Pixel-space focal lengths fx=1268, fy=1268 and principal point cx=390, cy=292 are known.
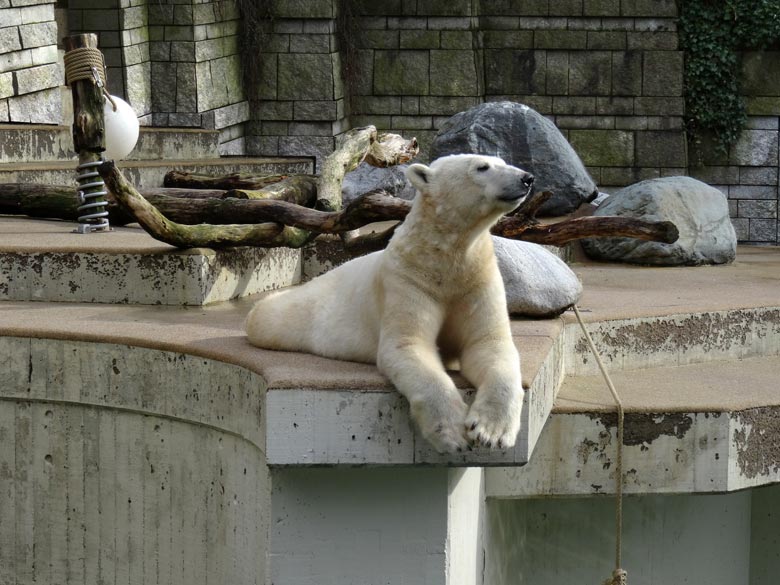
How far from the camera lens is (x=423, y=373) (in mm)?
2951

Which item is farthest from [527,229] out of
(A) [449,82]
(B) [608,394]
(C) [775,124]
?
(C) [775,124]

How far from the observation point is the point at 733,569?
474 cm

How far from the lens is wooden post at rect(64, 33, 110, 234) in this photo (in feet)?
17.6

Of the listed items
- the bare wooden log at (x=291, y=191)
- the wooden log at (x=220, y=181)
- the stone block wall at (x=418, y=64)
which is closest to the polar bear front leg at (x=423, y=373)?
the bare wooden log at (x=291, y=191)

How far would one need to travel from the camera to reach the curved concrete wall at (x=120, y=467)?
12.1 feet

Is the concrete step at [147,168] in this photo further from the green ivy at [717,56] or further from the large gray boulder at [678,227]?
the green ivy at [717,56]

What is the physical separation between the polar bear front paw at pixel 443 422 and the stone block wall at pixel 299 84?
27.2 ft

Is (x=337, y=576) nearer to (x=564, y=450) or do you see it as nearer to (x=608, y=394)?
(x=564, y=450)

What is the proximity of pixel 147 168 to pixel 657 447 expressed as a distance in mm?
4408

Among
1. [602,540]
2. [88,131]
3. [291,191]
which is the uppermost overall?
[88,131]

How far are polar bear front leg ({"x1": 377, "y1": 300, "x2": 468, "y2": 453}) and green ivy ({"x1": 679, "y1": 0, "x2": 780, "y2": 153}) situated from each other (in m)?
8.95

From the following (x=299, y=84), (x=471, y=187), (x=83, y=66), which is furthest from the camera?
(x=299, y=84)

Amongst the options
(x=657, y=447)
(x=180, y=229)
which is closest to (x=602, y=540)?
(x=657, y=447)

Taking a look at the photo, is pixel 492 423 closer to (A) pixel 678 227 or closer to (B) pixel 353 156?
(B) pixel 353 156
